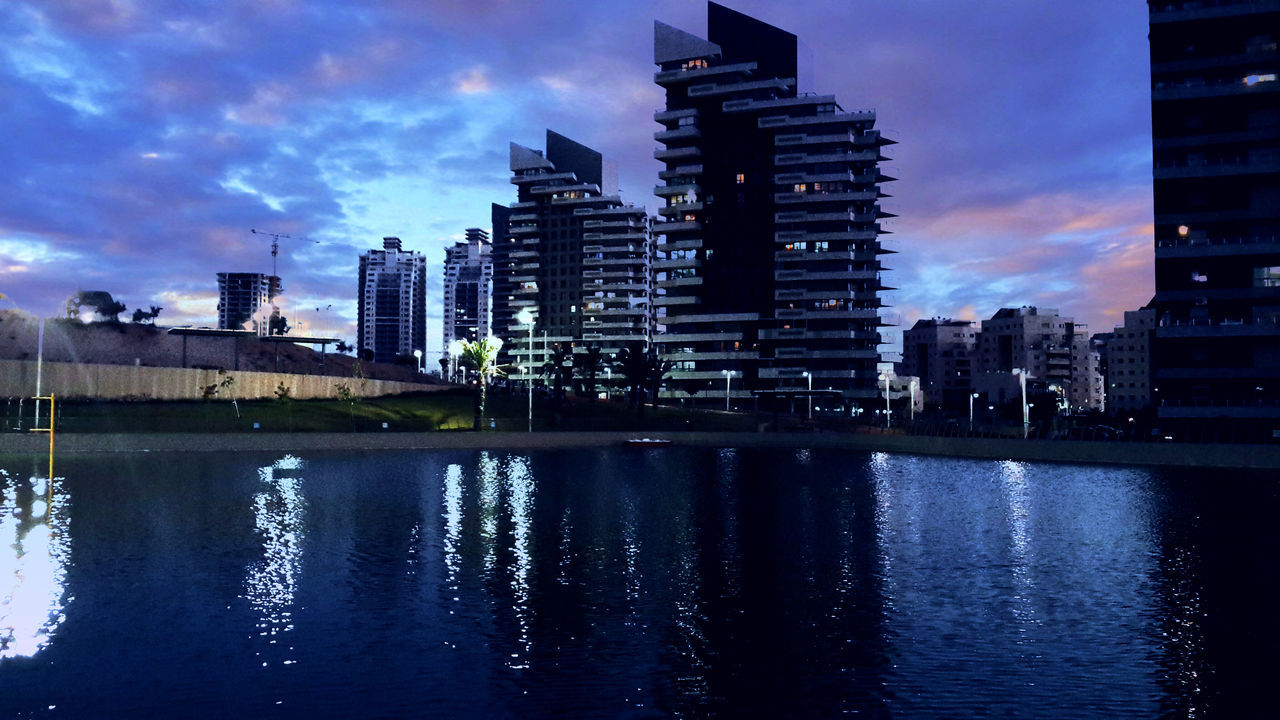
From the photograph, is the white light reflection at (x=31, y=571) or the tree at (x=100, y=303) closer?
the white light reflection at (x=31, y=571)

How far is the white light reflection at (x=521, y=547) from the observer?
1870cm

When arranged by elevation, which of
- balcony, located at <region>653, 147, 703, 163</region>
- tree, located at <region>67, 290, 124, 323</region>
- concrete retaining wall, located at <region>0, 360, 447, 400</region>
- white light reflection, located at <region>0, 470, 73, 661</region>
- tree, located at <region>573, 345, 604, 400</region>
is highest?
balcony, located at <region>653, 147, 703, 163</region>

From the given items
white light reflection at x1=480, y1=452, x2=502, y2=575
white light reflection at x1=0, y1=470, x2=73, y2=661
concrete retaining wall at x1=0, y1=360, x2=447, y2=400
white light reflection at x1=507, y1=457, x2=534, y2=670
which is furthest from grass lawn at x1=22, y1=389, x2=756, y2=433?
white light reflection at x1=0, y1=470, x2=73, y2=661

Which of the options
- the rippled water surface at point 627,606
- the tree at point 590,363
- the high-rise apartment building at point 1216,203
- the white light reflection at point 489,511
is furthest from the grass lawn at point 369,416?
the high-rise apartment building at point 1216,203

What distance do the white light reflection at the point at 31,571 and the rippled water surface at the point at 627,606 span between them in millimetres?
122

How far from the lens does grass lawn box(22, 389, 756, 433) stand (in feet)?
298

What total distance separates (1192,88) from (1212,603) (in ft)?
303

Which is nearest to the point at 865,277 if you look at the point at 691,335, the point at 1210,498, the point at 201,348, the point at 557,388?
the point at 691,335

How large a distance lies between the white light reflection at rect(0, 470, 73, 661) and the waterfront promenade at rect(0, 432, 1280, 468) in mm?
35391

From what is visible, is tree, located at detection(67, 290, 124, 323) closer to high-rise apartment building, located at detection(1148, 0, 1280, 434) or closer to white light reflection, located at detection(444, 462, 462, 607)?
white light reflection, located at detection(444, 462, 462, 607)

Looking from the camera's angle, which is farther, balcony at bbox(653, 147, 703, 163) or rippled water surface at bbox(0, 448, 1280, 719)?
balcony at bbox(653, 147, 703, 163)

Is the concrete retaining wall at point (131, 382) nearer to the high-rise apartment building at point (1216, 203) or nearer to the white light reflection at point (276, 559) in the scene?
the white light reflection at point (276, 559)

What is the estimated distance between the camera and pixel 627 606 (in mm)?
22391

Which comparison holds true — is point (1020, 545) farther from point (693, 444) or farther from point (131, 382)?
point (131, 382)
